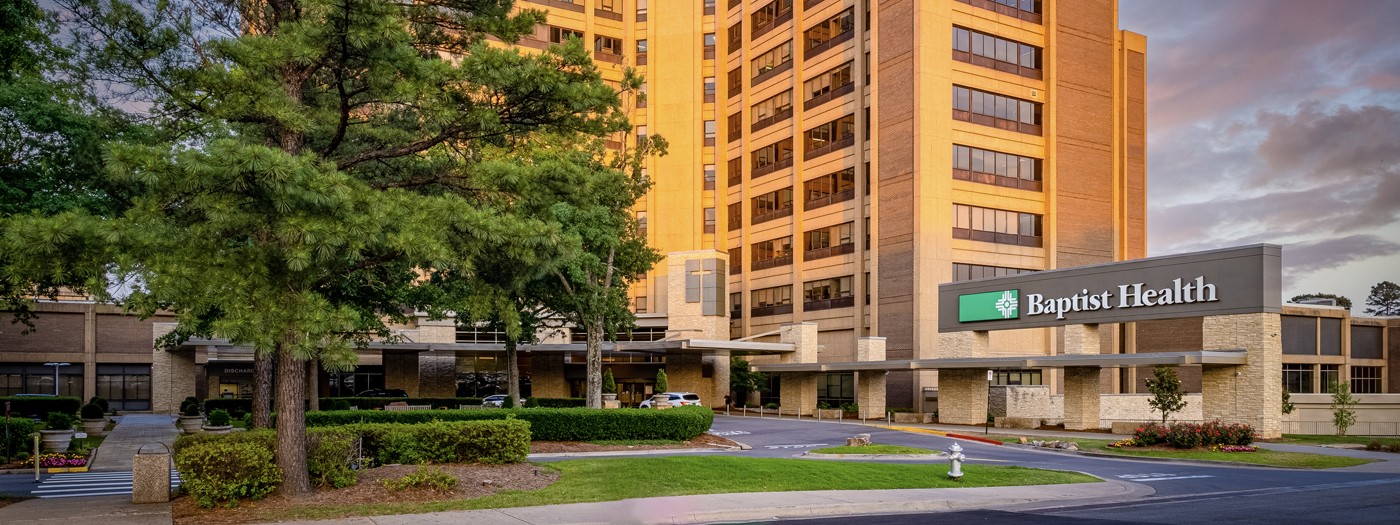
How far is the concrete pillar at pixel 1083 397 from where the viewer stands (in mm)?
42688

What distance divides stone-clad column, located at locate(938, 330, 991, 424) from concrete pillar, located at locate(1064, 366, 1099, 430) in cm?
485

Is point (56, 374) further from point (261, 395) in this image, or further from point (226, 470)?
point (226, 470)

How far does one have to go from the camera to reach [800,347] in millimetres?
61531

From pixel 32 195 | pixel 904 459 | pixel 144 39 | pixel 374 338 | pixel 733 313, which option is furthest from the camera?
pixel 733 313

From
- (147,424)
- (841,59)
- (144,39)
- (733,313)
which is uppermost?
(841,59)

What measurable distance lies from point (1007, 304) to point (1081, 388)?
5.91 metres

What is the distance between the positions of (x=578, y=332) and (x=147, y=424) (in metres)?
28.2

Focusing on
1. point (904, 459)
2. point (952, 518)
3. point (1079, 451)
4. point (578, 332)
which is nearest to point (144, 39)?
point (952, 518)

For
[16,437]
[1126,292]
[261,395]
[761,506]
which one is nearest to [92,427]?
[261,395]

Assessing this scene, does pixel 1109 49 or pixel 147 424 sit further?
pixel 1109 49

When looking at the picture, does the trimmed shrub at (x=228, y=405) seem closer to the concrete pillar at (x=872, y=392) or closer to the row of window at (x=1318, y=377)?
the concrete pillar at (x=872, y=392)

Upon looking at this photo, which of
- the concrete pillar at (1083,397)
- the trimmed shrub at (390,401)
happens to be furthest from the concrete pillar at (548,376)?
the concrete pillar at (1083,397)

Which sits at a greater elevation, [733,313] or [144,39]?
[144,39]

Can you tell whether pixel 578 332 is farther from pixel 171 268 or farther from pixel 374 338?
pixel 171 268
